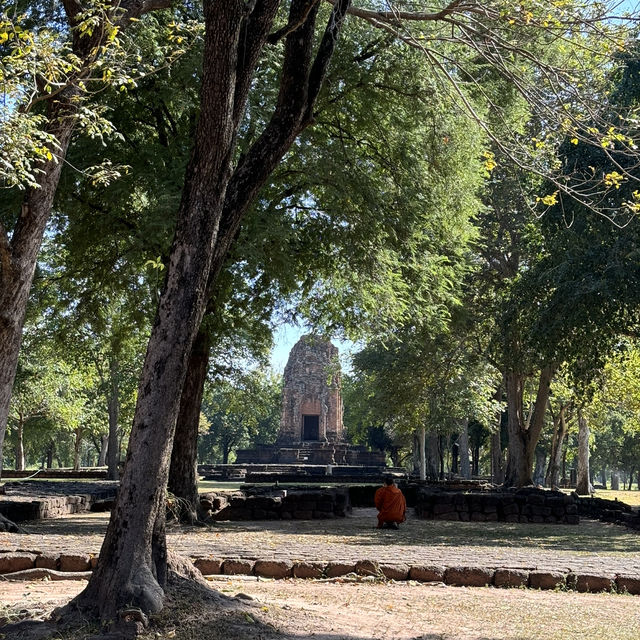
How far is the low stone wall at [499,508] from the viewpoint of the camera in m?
19.2

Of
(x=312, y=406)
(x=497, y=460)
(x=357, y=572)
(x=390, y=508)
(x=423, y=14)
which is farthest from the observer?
(x=312, y=406)

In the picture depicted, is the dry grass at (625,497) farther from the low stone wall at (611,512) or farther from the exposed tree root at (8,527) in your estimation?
the exposed tree root at (8,527)

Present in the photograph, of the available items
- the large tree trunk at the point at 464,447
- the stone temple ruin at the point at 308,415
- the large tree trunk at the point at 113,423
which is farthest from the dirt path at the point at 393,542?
the stone temple ruin at the point at 308,415

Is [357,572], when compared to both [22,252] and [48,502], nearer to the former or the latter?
[22,252]

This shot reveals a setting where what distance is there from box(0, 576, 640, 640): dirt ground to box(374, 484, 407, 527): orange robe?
7.26 metres

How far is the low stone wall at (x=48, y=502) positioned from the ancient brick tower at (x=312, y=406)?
33.0 m

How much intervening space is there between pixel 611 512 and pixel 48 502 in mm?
13397

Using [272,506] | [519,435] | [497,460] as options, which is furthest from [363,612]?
[497,460]

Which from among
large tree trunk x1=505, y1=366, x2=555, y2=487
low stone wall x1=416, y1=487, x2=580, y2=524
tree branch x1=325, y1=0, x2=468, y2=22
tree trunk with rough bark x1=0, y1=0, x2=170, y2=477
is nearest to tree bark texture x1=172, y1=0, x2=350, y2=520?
tree branch x1=325, y1=0, x2=468, y2=22

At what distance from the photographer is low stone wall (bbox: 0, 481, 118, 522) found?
15105 millimetres

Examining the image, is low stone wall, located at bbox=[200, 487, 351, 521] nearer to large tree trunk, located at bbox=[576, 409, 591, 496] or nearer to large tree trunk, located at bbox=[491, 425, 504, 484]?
large tree trunk, located at bbox=[576, 409, 591, 496]

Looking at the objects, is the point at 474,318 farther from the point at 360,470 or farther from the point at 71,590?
the point at 360,470

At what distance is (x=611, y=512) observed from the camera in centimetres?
1945

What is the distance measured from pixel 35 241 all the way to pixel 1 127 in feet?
8.34
